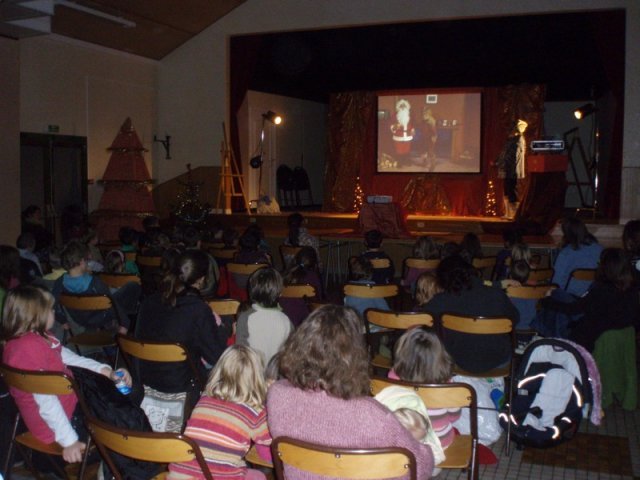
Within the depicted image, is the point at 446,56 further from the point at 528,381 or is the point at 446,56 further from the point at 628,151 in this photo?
the point at 528,381

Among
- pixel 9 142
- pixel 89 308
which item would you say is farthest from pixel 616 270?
pixel 9 142

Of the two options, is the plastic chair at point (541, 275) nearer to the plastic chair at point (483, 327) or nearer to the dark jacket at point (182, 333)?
the plastic chair at point (483, 327)

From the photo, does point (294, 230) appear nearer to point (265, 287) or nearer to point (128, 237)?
point (128, 237)

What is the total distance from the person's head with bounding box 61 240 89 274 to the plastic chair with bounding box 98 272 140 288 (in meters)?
0.50

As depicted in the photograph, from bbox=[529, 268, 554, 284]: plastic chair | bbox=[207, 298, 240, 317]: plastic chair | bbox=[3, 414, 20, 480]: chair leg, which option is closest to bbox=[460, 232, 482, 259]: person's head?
bbox=[529, 268, 554, 284]: plastic chair

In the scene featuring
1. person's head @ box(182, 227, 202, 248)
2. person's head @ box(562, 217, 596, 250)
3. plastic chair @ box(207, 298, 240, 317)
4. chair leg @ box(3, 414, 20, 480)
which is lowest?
chair leg @ box(3, 414, 20, 480)

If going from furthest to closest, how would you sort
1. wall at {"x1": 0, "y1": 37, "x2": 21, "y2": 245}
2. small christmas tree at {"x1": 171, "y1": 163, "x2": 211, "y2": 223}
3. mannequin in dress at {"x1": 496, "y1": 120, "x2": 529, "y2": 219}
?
1. mannequin in dress at {"x1": 496, "y1": 120, "x2": 529, "y2": 219}
2. small christmas tree at {"x1": 171, "y1": 163, "x2": 211, "y2": 223}
3. wall at {"x1": 0, "y1": 37, "x2": 21, "y2": 245}

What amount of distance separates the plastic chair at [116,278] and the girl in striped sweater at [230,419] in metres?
3.02

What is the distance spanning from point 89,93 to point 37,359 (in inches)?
377

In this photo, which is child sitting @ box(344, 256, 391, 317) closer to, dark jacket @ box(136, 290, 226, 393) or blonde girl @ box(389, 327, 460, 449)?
dark jacket @ box(136, 290, 226, 393)

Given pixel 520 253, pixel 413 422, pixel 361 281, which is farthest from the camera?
pixel 520 253

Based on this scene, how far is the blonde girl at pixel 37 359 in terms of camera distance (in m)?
2.98

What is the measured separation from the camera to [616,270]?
4.52 metres

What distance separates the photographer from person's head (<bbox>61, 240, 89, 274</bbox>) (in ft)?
→ 16.2
